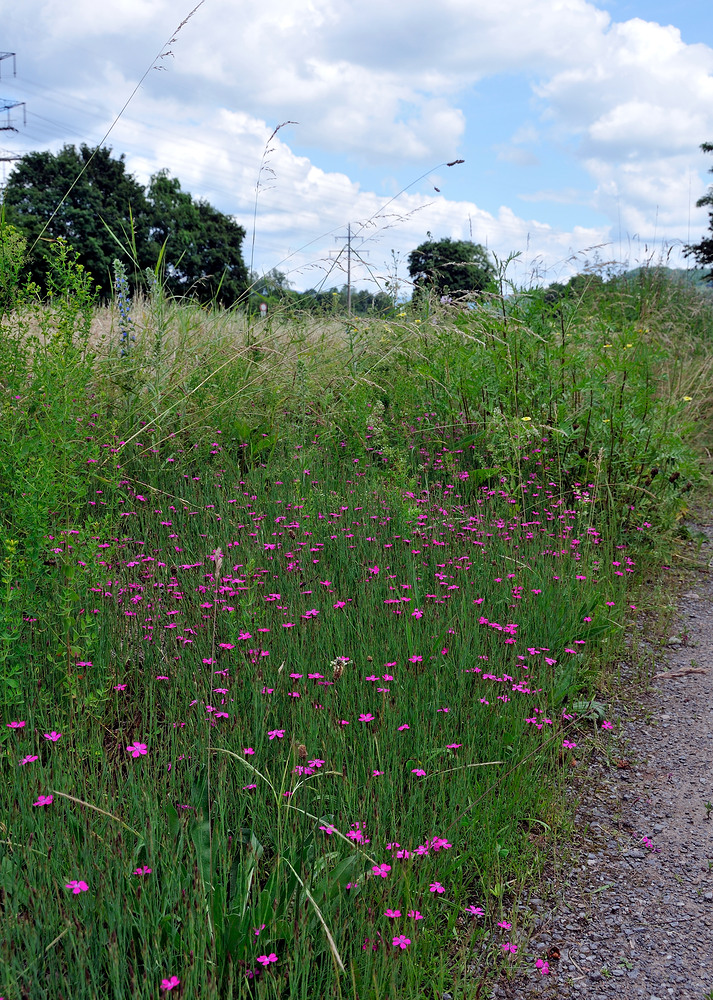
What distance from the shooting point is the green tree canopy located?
36.4 m

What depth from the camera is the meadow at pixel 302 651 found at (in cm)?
170

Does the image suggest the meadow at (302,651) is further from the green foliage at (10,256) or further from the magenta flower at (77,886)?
the green foliage at (10,256)

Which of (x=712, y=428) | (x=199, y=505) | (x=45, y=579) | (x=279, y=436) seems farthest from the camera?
(x=712, y=428)

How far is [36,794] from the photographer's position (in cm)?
205

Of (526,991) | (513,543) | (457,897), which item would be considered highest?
(513,543)

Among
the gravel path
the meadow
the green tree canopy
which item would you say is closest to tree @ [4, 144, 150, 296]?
the green tree canopy

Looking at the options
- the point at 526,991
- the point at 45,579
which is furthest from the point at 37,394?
the point at 526,991

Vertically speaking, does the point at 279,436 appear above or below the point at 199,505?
above

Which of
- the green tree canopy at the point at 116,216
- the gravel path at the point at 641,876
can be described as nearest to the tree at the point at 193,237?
the green tree canopy at the point at 116,216

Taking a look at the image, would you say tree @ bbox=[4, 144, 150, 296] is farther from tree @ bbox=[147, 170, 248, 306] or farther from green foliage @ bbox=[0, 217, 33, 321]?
green foliage @ bbox=[0, 217, 33, 321]

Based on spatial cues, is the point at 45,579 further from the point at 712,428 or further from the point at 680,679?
the point at 712,428

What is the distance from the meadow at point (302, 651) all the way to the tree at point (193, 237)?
3770 cm

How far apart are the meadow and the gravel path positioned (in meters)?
0.12

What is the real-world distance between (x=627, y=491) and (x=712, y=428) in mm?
4078
